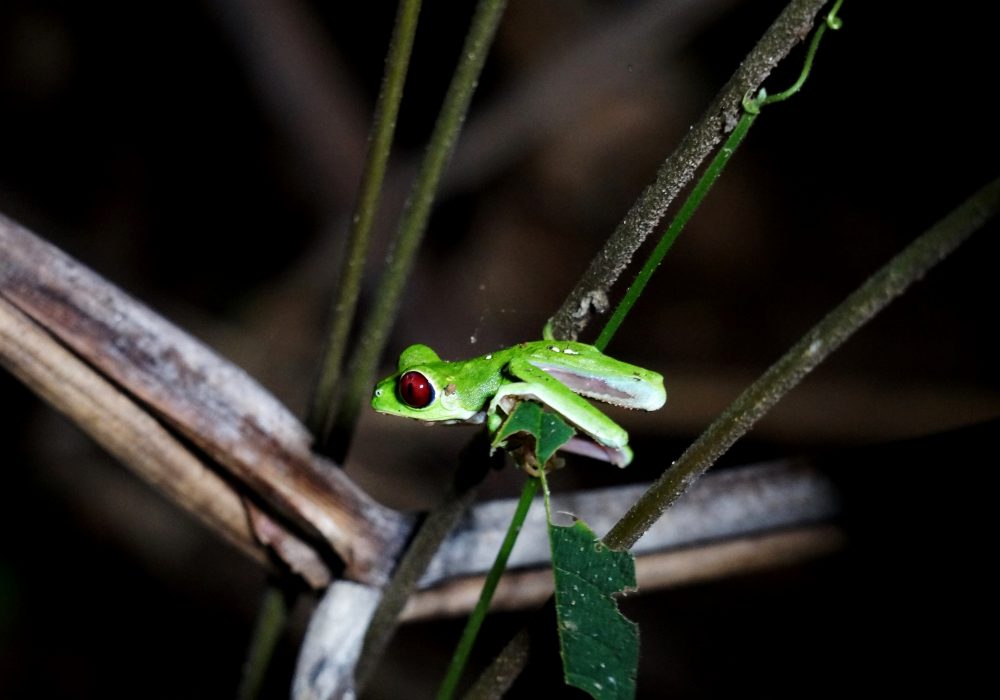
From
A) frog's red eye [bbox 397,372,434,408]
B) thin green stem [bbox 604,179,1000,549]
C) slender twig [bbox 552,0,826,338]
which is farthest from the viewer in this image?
frog's red eye [bbox 397,372,434,408]

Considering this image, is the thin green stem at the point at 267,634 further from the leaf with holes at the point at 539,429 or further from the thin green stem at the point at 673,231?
the thin green stem at the point at 673,231

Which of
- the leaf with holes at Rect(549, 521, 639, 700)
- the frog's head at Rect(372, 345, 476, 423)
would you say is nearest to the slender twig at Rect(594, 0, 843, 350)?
the leaf with holes at Rect(549, 521, 639, 700)

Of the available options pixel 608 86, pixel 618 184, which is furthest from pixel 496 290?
pixel 608 86

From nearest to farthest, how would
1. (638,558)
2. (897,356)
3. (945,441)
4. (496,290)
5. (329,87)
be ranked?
1. (945,441)
2. (638,558)
3. (897,356)
4. (329,87)
5. (496,290)

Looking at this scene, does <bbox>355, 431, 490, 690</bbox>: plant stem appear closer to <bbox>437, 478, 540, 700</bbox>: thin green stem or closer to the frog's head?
<bbox>437, 478, 540, 700</bbox>: thin green stem

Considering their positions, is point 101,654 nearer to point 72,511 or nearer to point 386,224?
point 72,511

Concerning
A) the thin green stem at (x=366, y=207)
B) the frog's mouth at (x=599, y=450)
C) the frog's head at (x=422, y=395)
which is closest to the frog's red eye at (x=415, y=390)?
the frog's head at (x=422, y=395)
